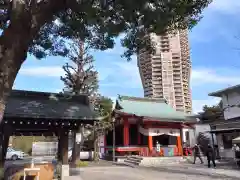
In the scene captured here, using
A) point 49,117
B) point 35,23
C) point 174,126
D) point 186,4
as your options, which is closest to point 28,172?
point 49,117

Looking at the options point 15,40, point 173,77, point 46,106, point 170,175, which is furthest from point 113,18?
point 173,77

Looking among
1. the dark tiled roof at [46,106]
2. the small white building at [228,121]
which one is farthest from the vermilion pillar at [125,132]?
the dark tiled roof at [46,106]

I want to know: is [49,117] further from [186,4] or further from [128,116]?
[128,116]

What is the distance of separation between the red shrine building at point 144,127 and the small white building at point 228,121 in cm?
313

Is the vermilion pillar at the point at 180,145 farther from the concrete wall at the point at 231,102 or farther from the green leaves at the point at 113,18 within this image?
the green leaves at the point at 113,18

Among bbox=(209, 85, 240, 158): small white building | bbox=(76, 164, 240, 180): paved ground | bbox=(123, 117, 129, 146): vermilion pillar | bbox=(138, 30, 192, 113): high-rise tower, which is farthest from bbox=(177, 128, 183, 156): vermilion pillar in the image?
bbox=(138, 30, 192, 113): high-rise tower

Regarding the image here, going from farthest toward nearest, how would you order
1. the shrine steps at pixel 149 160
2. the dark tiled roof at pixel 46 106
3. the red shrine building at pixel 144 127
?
the red shrine building at pixel 144 127 → the shrine steps at pixel 149 160 → the dark tiled roof at pixel 46 106

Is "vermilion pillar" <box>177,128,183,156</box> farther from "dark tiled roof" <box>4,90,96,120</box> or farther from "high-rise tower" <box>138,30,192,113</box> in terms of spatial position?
"high-rise tower" <box>138,30,192,113</box>

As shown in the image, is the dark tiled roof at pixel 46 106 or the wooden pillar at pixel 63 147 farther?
the wooden pillar at pixel 63 147

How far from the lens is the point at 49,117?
1135cm

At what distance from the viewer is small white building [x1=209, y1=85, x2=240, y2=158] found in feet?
72.9

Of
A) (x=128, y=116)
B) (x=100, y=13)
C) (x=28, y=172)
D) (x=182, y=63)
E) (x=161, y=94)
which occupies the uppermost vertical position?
(x=182, y=63)

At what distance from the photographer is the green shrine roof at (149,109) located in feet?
79.9

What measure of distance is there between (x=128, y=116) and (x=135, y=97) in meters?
4.25
